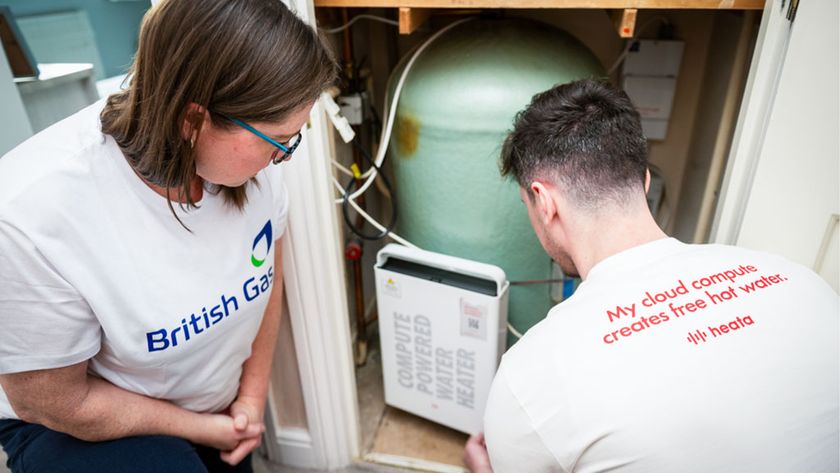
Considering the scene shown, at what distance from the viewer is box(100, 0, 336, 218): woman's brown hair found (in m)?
0.58

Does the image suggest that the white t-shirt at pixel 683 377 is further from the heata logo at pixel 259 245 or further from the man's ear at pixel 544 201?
the heata logo at pixel 259 245

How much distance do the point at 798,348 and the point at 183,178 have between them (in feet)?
2.58

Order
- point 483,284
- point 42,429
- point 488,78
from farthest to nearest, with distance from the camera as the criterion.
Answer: point 483,284 < point 488,78 < point 42,429

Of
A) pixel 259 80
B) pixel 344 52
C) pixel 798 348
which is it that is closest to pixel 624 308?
pixel 798 348

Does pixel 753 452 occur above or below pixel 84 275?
below

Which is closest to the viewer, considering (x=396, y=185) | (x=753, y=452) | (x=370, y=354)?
(x=753, y=452)

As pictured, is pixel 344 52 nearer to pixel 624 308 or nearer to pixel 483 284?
pixel 483 284

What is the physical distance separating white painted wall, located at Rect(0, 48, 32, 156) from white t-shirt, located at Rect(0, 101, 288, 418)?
1.06 ft

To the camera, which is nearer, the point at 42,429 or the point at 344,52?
the point at 42,429

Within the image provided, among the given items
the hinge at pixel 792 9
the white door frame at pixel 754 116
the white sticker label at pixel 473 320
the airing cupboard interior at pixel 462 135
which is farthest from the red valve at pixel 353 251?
the hinge at pixel 792 9

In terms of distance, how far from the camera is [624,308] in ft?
2.08

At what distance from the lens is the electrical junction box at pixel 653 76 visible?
1.37 metres

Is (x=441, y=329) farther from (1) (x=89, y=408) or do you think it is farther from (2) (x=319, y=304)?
(1) (x=89, y=408)

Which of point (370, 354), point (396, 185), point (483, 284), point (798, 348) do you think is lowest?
point (370, 354)
